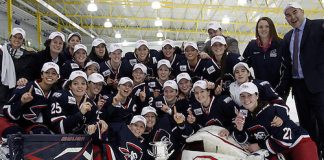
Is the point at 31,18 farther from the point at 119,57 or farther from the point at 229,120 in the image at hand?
the point at 229,120

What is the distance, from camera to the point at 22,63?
3.91 metres

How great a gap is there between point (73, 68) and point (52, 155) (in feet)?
4.81

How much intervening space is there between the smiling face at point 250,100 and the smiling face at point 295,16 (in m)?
1.01

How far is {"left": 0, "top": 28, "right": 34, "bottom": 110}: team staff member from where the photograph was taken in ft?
12.5

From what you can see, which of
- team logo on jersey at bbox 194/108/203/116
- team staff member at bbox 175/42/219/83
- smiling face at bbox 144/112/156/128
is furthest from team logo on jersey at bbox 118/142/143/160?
team staff member at bbox 175/42/219/83

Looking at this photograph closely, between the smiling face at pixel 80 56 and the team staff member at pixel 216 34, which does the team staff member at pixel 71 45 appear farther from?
the team staff member at pixel 216 34

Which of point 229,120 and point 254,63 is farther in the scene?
point 254,63

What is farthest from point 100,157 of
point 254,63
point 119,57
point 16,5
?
point 16,5

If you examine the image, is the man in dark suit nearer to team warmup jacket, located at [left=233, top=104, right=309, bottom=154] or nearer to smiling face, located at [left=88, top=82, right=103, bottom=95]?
team warmup jacket, located at [left=233, top=104, right=309, bottom=154]

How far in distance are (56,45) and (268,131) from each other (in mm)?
2528

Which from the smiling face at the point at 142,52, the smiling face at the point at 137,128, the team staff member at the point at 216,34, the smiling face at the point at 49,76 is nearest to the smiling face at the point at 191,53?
the team staff member at the point at 216,34

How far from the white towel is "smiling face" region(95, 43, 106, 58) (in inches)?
41.5

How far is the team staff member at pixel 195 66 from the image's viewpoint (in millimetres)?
3889

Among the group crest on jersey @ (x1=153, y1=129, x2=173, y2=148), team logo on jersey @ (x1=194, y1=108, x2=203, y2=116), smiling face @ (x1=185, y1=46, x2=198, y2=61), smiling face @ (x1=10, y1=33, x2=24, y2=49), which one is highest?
smiling face @ (x1=10, y1=33, x2=24, y2=49)
